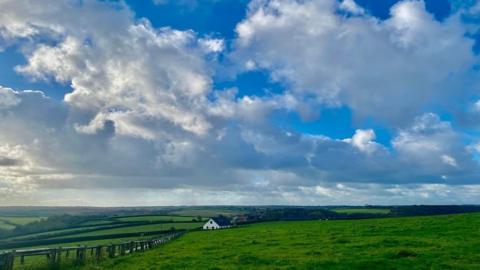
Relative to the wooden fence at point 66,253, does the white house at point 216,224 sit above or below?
below

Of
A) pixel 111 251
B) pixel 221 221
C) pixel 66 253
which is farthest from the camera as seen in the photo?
pixel 221 221

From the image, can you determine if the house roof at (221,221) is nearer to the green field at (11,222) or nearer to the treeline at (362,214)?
the treeline at (362,214)

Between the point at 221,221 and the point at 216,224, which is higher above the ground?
the point at 221,221

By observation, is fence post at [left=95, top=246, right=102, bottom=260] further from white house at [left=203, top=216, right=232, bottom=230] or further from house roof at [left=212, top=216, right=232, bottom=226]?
house roof at [left=212, top=216, right=232, bottom=226]

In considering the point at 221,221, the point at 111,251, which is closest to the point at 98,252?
the point at 111,251

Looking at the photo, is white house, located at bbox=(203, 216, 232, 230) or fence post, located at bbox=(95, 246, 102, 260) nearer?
fence post, located at bbox=(95, 246, 102, 260)

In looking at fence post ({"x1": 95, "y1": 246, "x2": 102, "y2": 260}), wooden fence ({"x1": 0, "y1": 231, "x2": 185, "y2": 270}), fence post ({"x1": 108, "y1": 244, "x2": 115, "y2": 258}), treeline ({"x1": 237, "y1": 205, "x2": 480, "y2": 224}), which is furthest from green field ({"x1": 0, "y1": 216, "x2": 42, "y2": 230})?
fence post ({"x1": 95, "y1": 246, "x2": 102, "y2": 260})

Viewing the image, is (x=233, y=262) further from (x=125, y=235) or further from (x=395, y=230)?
(x=125, y=235)

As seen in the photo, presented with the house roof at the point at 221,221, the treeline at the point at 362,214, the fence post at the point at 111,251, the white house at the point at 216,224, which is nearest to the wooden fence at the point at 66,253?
the fence post at the point at 111,251

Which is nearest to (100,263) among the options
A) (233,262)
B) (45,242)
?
(233,262)

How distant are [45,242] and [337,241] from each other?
59.2 m

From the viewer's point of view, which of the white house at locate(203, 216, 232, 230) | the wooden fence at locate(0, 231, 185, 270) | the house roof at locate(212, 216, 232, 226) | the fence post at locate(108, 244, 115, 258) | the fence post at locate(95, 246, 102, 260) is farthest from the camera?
the house roof at locate(212, 216, 232, 226)

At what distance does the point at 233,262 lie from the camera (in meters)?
22.0

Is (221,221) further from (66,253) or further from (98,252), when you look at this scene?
(66,253)
